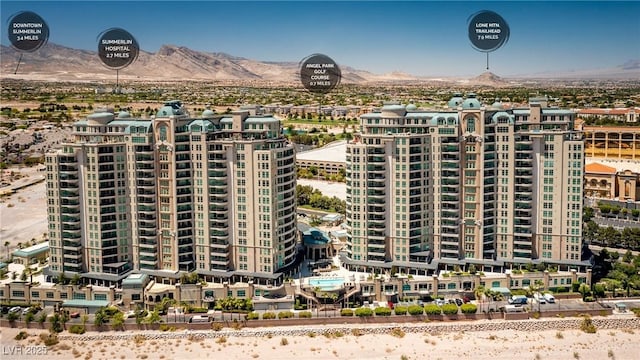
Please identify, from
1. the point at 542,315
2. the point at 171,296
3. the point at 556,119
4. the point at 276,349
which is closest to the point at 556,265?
the point at 542,315

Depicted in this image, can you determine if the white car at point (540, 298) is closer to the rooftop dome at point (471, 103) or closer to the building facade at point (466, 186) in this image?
the building facade at point (466, 186)

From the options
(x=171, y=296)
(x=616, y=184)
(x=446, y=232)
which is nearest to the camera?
(x=171, y=296)

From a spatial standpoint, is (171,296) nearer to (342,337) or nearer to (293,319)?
(293,319)

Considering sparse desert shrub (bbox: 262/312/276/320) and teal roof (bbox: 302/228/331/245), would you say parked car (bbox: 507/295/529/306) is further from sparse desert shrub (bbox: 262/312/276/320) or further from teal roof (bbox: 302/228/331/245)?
sparse desert shrub (bbox: 262/312/276/320)

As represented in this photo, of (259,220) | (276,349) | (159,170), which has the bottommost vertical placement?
(276,349)

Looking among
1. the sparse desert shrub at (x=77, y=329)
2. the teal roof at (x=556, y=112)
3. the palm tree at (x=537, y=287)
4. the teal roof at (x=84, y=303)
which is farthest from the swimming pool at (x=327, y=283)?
the teal roof at (x=556, y=112)

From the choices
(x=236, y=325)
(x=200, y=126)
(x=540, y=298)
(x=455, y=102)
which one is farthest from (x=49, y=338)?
(x=455, y=102)

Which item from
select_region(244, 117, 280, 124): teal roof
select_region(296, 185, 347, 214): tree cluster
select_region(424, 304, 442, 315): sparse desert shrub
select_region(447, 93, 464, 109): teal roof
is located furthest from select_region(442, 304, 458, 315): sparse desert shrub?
select_region(296, 185, 347, 214): tree cluster

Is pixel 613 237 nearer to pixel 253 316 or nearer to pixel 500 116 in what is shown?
pixel 500 116
